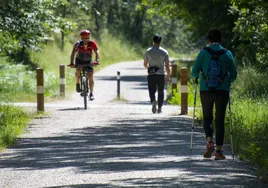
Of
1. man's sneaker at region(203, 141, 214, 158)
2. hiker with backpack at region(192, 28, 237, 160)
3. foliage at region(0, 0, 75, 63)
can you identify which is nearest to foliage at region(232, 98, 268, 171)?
man's sneaker at region(203, 141, 214, 158)

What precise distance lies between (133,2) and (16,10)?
70.4 metres

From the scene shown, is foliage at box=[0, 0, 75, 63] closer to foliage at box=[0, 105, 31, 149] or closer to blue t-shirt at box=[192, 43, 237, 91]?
foliage at box=[0, 105, 31, 149]

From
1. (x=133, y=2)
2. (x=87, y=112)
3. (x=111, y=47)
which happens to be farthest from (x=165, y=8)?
(x=133, y=2)

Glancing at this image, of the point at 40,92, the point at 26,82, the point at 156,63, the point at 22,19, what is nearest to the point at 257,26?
the point at 156,63

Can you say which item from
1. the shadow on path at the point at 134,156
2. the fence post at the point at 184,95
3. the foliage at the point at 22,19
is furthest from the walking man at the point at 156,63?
the shadow on path at the point at 134,156

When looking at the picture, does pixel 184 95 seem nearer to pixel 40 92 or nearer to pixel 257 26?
pixel 40 92

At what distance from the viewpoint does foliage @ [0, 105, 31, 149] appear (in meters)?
15.8

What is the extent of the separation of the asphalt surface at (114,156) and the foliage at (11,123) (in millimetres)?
189

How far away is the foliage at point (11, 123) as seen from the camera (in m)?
15.8

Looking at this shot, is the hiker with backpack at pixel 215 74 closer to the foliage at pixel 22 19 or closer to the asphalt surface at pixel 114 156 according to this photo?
the asphalt surface at pixel 114 156

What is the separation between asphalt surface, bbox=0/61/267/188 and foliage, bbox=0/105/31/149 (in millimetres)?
189

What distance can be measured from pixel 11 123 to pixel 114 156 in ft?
16.8

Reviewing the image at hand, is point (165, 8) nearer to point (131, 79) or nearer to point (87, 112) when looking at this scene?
point (131, 79)

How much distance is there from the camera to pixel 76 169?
481 inches
